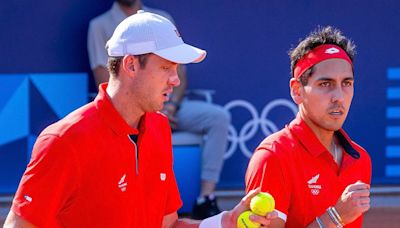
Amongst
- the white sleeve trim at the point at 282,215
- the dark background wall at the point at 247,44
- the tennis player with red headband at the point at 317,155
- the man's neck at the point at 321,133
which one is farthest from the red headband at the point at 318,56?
the dark background wall at the point at 247,44

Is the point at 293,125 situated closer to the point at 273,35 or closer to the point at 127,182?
the point at 127,182

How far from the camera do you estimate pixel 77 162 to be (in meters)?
3.22

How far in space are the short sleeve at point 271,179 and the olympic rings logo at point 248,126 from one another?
13.6 ft

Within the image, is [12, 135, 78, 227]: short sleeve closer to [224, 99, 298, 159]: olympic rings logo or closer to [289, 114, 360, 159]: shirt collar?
[289, 114, 360, 159]: shirt collar

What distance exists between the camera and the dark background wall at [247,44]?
24.1 feet

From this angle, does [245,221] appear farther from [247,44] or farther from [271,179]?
[247,44]

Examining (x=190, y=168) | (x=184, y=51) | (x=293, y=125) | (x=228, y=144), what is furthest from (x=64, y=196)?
(x=228, y=144)

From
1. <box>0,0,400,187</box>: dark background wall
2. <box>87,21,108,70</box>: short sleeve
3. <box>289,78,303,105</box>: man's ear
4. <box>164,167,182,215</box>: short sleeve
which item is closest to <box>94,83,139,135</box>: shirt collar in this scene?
<box>164,167,182,215</box>: short sleeve

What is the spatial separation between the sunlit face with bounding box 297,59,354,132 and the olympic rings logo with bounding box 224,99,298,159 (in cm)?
394

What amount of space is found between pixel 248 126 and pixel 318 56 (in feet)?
13.1

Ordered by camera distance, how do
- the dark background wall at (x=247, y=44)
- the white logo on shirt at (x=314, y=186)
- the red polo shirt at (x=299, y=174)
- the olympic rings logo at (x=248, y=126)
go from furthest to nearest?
1. the olympic rings logo at (x=248, y=126)
2. the dark background wall at (x=247, y=44)
3. the white logo on shirt at (x=314, y=186)
4. the red polo shirt at (x=299, y=174)

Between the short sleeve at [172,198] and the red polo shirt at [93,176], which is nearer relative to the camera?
the red polo shirt at [93,176]

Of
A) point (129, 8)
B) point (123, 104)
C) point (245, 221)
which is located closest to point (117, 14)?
point (129, 8)

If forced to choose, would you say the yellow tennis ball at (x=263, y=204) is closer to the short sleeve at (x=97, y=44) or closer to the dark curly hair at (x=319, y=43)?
the dark curly hair at (x=319, y=43)
